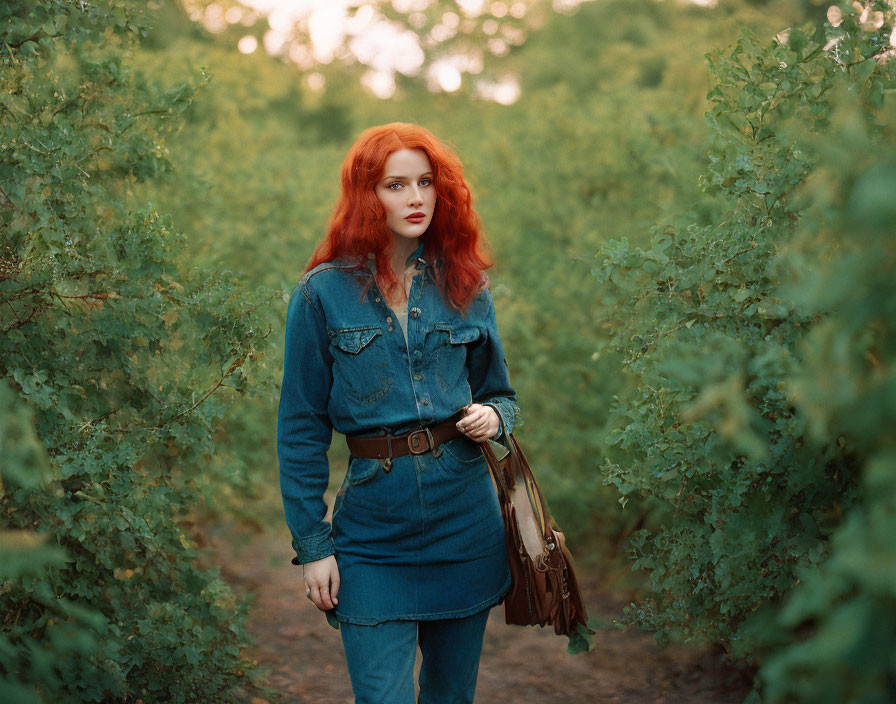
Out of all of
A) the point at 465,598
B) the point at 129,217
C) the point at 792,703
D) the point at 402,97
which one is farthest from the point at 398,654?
the point at 402,97

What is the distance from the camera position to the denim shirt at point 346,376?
2451 mm

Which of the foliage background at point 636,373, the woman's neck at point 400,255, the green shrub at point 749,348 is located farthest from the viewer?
the woman's neck at point 400,255

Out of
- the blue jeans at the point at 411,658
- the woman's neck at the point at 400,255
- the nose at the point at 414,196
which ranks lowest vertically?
the blue jeans at the point at 411,658

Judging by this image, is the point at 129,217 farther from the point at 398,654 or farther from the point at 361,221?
the point at 398,654

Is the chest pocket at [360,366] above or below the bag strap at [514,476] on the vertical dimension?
above

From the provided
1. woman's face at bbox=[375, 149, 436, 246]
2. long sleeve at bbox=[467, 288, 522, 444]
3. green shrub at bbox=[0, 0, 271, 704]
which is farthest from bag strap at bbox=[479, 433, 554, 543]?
green shrub at bbox=[0, 0, 271, 704]

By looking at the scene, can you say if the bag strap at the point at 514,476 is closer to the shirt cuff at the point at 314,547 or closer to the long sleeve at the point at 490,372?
the long sleeve at the point at 490,372

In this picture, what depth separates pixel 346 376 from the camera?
8.14 ft

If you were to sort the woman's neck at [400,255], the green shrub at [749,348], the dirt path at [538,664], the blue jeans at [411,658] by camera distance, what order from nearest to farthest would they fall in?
1. the green shrub at [749,348]
2. the blue jeans at [411,658]
3. the woman's neck at [400,255]
4. the dirt path at [538,664]

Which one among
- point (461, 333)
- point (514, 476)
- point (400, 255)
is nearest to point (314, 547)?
point (514, 476)

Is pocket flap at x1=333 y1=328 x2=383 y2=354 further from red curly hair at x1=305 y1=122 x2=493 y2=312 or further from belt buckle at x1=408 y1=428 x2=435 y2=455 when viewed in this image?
belt buckle at x1=408 y1=428 x2=435 y2=455

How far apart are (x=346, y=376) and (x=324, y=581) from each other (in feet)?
1.86

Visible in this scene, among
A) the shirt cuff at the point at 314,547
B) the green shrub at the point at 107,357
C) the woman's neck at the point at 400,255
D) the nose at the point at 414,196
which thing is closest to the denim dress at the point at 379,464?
the shirt cuff at the point at 314,547

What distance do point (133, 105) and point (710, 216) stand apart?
7.49ft
